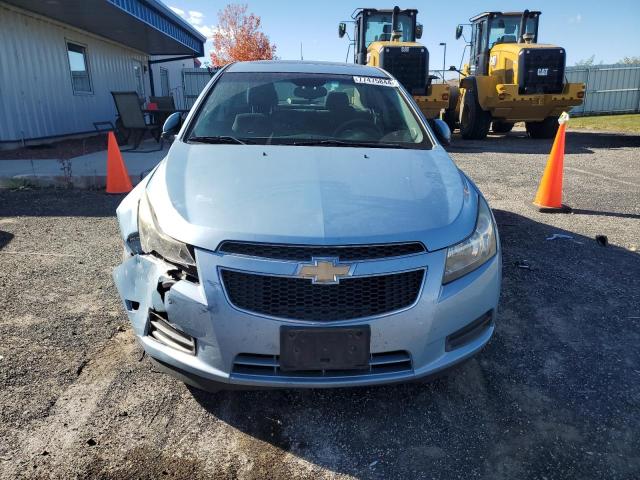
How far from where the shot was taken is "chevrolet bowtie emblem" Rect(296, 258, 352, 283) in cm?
189

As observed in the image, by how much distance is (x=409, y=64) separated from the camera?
12164mm

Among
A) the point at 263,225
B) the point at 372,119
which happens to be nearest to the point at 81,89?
the point at 372,119

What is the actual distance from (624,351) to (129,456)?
9.04 feet

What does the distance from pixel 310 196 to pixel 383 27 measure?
503 inches

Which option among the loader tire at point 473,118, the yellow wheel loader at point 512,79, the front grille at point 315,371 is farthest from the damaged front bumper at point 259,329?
the loader tire at point 473,118

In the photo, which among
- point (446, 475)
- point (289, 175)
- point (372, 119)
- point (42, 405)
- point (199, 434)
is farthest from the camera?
point (372, 119)

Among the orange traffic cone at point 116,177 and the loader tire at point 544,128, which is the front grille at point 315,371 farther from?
the loader tire at point 544,128

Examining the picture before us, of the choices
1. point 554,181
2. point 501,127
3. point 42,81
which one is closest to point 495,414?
point 554,181

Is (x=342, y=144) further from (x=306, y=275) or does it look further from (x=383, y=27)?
(x=383, y=27)

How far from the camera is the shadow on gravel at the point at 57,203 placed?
222 inches

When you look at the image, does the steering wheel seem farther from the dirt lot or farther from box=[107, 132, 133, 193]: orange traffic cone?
box=[107, 132, 133, 193]: orange traffic cone

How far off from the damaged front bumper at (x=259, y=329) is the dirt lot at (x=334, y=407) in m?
0.32

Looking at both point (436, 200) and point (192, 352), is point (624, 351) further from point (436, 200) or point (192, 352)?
point (192, 352)

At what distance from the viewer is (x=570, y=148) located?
12.1 m
